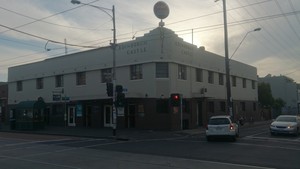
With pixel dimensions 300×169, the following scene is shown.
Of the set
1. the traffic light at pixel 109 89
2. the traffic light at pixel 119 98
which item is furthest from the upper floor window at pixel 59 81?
the traffic light at pixel 119 98

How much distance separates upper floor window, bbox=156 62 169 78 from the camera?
32.3 meters

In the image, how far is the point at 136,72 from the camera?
33750mm

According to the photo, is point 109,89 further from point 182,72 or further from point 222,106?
point 222,106

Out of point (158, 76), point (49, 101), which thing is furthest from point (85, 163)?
point (49, 101)

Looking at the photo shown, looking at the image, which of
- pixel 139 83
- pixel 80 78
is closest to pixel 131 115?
pixel 139 83

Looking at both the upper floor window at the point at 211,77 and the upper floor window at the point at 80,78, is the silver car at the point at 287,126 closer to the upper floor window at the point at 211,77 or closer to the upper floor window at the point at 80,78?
the upper floor window at the point at 211,77

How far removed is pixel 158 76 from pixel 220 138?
1091 centimetres

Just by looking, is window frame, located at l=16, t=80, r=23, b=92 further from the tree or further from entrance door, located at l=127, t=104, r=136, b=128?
the tree

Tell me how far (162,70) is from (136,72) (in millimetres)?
2694

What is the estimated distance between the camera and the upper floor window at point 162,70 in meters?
32.3

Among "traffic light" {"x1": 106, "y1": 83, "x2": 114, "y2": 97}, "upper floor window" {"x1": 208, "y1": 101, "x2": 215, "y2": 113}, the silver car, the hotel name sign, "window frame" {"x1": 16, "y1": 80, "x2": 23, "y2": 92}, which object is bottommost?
the silver car

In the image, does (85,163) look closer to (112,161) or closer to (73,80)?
(112,161)

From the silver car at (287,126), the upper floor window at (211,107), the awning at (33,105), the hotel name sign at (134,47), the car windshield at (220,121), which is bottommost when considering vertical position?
the silver car at (287,126)

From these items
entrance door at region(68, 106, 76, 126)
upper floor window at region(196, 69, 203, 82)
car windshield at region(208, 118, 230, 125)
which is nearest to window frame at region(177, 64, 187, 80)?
upper floor window at region(196, 69, 203, 82)
